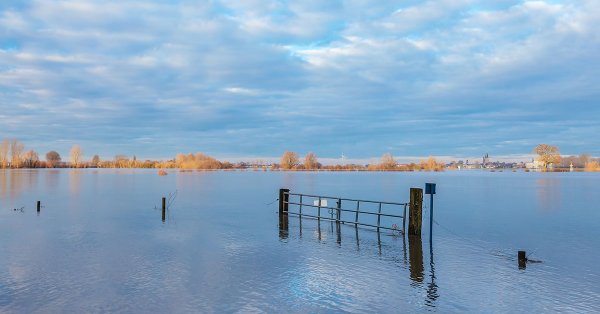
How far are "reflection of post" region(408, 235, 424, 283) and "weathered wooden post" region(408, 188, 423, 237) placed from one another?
0.40m

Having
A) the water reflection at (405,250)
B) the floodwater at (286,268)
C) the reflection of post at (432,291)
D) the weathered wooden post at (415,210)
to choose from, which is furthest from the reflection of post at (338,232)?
the reflection of post at (432,291)

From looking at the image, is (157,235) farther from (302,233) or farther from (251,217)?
(251,217)

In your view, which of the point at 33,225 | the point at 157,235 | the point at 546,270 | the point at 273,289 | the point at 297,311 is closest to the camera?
the point at 297,311

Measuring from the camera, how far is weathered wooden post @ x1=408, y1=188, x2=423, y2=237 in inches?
861

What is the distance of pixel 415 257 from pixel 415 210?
4859 mm

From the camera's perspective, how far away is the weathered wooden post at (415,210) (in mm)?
21859

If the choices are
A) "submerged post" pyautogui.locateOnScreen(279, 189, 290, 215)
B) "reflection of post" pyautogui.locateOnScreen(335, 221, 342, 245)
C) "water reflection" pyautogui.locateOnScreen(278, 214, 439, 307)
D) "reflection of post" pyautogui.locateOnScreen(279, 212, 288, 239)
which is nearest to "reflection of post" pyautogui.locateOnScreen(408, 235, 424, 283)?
"water reflection" pyautogui.locateOnScreen(278, 214, 439, 307)

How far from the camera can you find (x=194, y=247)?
19281mm

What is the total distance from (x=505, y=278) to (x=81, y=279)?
13.3 m

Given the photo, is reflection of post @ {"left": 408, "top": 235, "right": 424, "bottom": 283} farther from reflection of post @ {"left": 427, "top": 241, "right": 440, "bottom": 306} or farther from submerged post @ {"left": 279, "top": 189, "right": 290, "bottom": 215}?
submerged post @ {"left": 279, "top": 189, "right": 290, "bottom": 215}

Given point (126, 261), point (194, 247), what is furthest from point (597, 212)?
point (126, 261)

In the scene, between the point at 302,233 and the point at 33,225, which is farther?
the point at 33,225

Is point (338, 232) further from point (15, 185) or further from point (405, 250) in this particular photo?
point (15, 185)

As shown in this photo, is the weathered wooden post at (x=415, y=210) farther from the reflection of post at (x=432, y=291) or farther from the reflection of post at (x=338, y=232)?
the reflection of post at (x=432, y=291)
